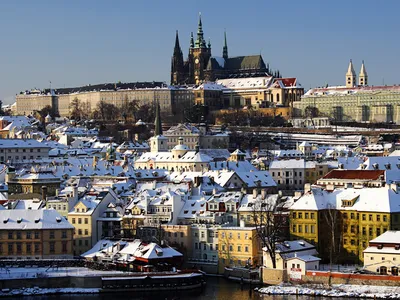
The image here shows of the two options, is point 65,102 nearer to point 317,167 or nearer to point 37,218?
point 317,167

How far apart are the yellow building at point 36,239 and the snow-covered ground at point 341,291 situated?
10357 millimetres

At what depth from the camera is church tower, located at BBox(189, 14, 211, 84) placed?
627 ft

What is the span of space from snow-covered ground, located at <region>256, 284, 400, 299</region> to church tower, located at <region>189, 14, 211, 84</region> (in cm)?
14800

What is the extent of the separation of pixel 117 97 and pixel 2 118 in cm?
3834

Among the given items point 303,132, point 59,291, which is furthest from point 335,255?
point 303,132

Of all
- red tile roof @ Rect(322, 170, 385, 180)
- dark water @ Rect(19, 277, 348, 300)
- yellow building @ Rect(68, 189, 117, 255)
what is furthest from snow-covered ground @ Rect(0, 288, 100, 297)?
red tile roof @ Rect(322, 170, 385, 180)

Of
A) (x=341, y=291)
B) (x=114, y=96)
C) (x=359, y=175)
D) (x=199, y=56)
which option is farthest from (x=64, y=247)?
(x=199, y=56)

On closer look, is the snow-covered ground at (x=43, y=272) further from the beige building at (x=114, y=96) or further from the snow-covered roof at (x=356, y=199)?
the beige building at (x=114, y=96)

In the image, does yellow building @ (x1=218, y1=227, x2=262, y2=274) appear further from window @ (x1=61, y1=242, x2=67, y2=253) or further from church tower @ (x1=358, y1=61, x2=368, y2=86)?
church tower @ (x1=358, y1=61, x2=368, y2=86)

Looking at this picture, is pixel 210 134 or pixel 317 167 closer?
pixel 317 167

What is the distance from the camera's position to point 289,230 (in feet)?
164

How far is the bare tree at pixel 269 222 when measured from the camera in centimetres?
4621

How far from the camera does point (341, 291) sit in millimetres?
42219

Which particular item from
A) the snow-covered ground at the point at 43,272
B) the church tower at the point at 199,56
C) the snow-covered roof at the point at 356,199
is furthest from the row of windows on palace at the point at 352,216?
the church tower at the point at 199,56
